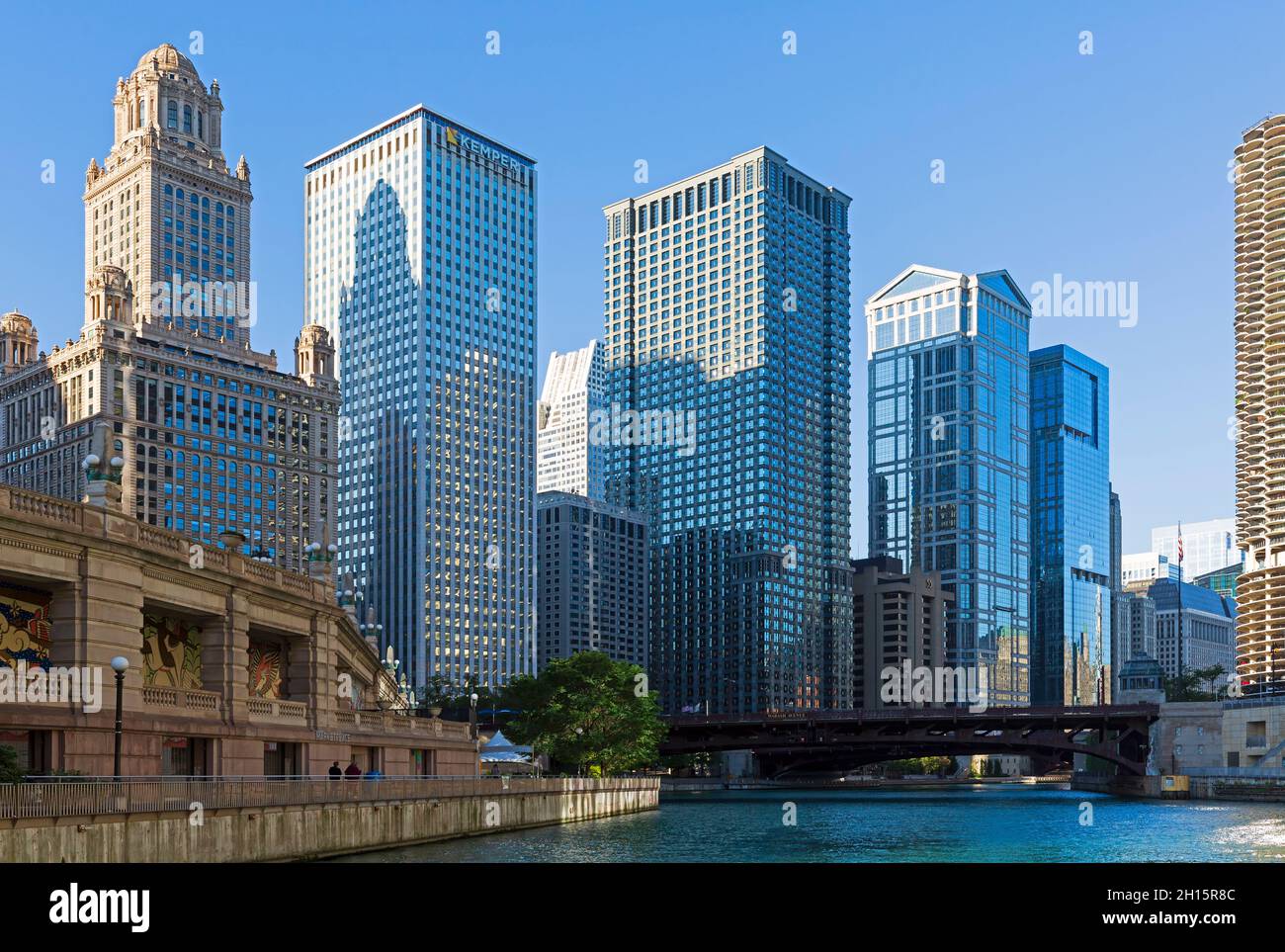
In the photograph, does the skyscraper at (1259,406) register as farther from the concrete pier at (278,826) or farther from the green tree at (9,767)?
the green tree at (9,767)

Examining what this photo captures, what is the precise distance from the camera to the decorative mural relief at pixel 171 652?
151 ft

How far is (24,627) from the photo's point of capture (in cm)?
3994

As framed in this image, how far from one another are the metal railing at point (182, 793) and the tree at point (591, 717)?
200ft

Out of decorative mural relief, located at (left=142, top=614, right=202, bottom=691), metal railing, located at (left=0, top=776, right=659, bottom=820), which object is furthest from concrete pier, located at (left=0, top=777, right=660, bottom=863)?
decorative mural relief, located at (left=142, top=614, right=202, bottom=691)

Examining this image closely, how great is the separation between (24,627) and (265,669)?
1652cm

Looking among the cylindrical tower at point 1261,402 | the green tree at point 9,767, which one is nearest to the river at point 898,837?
the green tree at point 9,767

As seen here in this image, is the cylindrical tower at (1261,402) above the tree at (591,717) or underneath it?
above

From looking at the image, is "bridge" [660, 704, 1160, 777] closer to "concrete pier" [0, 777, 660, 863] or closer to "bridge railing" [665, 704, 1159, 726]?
"bridge railing" [665, 704, 1159, 726]

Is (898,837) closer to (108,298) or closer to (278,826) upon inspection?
(278,826)

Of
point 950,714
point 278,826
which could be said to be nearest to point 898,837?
point 278,826
